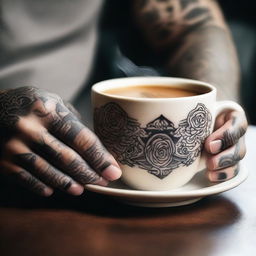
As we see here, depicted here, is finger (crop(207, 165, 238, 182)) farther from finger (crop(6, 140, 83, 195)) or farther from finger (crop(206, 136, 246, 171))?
finger (crop(6, 140, 83, 195))

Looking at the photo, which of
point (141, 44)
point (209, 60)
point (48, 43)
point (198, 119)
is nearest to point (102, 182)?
point (198, 119)

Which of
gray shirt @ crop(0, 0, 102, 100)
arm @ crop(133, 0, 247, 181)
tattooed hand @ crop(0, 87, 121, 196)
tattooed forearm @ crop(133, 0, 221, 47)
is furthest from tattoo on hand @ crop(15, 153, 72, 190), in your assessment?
tattooed forearm @ crop(133, 0, 221, 47)

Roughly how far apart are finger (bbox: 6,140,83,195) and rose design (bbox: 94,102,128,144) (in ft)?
0.20

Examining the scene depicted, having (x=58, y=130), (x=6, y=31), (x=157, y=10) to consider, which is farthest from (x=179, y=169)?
(x=157, y=10)

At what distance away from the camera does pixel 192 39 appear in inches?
47.0

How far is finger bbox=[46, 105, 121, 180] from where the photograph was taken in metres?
0.56

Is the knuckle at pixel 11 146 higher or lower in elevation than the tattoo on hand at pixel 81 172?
higher

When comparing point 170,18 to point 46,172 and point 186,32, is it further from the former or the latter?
point 46,172

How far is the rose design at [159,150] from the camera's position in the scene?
54 centimetres

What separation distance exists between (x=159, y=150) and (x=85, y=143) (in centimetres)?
8

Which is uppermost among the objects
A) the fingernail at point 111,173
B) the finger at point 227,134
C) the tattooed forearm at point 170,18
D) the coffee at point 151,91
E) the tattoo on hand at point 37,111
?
the tattoo on hand at point 37,111

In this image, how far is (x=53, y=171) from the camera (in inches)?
22.0

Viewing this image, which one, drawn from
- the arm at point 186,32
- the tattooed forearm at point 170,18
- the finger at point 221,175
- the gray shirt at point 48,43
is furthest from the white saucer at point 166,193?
the tattooed forearm at point 170,18

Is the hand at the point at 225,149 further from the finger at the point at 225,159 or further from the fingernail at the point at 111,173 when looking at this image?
the fingernail at the point at 111,173
